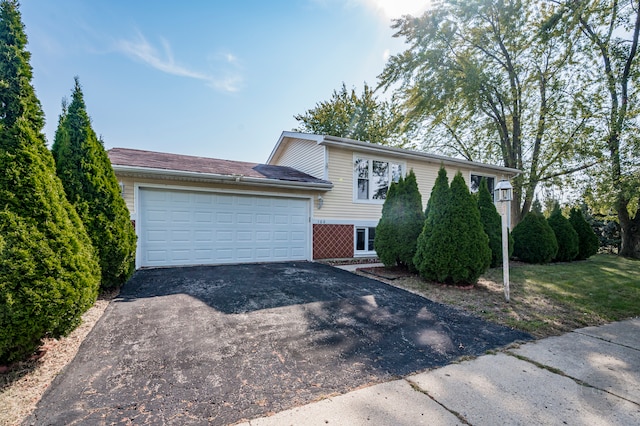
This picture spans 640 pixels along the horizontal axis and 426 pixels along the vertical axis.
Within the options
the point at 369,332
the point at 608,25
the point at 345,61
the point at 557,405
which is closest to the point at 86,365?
the point at 369,332

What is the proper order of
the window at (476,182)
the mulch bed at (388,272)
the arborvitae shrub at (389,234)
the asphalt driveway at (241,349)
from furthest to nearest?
the window at (476,182)
the arborvitae shrub at (389,234)
the mulch bed at (388,272)
the asphalt driveway at (241,349)

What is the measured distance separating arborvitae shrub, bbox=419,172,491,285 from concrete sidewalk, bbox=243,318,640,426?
8.96ft

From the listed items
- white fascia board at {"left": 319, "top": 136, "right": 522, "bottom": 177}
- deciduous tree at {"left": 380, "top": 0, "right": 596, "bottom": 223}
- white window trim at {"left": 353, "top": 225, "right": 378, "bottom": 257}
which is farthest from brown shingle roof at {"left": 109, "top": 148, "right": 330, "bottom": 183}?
deciduous tree at {"left": 380, "top": 0, "right": 596, "bottom": 223}

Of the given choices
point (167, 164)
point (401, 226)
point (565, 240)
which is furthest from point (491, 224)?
point (167, 164)

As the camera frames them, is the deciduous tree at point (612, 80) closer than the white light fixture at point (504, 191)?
No

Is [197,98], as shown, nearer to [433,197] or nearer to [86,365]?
[433,197]

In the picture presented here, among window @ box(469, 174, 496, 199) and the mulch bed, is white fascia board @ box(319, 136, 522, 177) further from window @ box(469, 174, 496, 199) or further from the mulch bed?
the mulch bed

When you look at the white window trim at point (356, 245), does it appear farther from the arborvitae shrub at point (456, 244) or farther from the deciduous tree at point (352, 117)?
the deciduous tree at point (352, 117)

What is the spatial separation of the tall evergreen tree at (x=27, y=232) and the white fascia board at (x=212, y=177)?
154 inches

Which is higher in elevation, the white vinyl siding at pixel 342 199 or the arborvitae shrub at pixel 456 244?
the white vinyl siding at pixel 342 199

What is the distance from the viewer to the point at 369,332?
360 cm

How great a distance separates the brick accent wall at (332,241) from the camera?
9.22 m

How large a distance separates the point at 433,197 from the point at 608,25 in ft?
47.8

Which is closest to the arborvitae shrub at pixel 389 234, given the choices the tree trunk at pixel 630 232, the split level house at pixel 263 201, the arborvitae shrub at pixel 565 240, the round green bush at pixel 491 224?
the split level house at pixel 263 201
